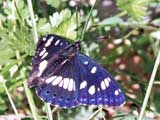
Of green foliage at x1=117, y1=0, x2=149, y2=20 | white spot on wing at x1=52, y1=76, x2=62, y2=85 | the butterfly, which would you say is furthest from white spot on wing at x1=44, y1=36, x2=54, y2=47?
green foliage at x1=117, y1=0, x2=149, y2=20

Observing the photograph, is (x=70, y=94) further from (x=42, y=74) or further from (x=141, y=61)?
(x=141, y=61)

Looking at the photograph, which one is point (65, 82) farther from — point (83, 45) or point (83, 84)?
point (83, 45)

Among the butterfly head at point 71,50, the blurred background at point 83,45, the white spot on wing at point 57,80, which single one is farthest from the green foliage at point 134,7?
the white spot on wing at point 57,80

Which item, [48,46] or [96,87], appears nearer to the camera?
[96,87]

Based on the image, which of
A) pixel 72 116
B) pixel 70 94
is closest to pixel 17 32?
pixel 70 94

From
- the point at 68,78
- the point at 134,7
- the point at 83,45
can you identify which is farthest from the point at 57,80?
the point at 83,45

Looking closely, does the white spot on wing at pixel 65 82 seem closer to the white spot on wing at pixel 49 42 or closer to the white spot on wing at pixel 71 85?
the white spot on wing at pixel 71 85

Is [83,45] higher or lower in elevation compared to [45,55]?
lower
